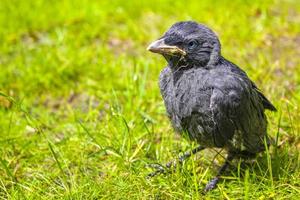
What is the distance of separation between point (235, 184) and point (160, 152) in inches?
26.2

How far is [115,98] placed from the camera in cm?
428

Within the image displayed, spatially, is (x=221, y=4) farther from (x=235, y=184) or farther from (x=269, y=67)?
(x=235, y=184)

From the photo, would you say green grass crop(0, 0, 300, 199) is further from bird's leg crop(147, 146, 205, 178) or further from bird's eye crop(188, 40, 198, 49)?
bird's eye crop(188, 40, 198, 49)

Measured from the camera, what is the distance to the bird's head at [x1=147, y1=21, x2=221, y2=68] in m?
3.67

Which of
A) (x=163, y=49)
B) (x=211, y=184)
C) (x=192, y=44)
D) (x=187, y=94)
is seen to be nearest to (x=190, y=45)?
(x=192, y=44)

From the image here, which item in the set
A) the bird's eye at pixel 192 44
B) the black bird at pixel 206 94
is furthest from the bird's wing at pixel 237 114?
the bird's eye at pixel 192 44

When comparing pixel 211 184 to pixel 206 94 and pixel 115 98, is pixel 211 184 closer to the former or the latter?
pixel 206 94

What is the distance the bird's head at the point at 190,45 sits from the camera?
3.67 m

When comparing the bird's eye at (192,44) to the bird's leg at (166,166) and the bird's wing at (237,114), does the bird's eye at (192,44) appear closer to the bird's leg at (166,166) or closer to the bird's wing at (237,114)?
the bird's wing at (237,114)

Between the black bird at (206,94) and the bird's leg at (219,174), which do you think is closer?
the black bird at (206,94)

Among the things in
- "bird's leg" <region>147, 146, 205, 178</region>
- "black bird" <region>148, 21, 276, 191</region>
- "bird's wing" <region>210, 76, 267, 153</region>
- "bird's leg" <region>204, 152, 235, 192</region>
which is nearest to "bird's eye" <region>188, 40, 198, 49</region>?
"black bird" <region>148, 21, 276, 191</region>

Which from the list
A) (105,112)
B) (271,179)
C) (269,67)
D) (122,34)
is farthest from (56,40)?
(271,179)

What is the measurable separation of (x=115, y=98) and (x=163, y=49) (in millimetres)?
770

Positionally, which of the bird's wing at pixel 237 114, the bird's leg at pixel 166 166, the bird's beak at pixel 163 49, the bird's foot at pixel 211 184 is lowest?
the bird's foot at pixel 211 184
